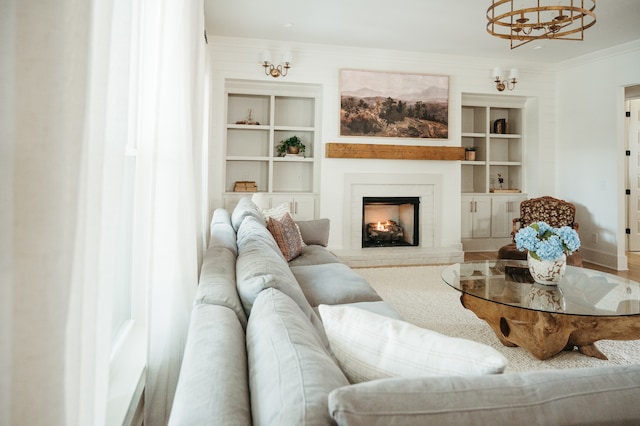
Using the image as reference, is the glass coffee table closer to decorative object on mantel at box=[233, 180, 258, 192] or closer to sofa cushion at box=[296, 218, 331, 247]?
sofa cushion at box=[296, 218, 331, 247]

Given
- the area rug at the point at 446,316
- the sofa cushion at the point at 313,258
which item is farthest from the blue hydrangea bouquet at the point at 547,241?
the sofa cushion at the point at 313,258

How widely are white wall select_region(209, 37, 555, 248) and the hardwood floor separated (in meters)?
0.42

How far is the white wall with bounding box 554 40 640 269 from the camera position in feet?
17.5

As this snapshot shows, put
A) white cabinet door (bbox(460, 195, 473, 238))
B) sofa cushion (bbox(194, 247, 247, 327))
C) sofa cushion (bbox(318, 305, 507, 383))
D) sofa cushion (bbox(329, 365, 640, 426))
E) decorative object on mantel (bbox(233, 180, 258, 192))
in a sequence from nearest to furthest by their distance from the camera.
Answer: sofa cushion (bbox(329, 365, 640, 426)), sofa cushion (bbox(318, 305, 507, 383)), sofa cushion (bbox(194, 247, 247, 327)), decorative object on mantel (bbox(233, 180, 258, 192)), white cabinet door (bbox(460, 195, 473, 238))

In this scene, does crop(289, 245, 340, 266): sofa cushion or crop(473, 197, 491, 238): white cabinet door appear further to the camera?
crop(473, 197, 491, 238): white cabinet door

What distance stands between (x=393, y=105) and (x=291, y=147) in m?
1.56

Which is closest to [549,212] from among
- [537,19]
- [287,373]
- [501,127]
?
[501,127]

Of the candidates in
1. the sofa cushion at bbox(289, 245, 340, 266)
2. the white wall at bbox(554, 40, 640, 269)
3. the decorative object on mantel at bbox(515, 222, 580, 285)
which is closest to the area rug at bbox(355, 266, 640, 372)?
the decorative object on mantel at bbox(515, 222, 580, 285)

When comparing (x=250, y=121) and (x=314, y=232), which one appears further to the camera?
(x=250, y=121)

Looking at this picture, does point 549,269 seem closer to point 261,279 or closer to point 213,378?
point 261,279

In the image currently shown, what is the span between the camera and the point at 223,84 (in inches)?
204

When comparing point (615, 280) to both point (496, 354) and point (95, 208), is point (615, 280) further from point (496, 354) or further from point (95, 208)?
point (95, 208)

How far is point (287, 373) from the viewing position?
746 millimetres

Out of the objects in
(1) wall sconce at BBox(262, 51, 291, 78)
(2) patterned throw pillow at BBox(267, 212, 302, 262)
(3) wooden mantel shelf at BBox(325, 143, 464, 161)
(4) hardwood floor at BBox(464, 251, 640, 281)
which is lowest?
(4) hardwood floor at BBox(464, 251, 640, 281)
